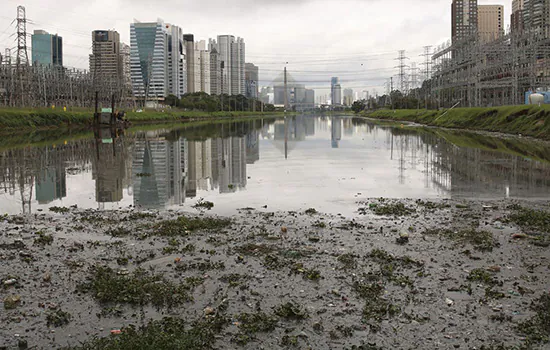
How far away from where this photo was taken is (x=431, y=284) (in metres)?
8.40

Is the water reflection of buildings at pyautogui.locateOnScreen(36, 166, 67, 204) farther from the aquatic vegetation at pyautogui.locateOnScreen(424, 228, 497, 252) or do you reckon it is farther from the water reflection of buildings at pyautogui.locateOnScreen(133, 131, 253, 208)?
the aquatic vegetation at pyautogui.locateOnScreen(424, 228, 497, 252)

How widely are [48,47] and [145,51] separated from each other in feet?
169

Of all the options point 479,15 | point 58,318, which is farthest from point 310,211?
point 479,15

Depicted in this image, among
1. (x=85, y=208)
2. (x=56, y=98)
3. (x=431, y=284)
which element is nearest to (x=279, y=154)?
(x=85, y=208)

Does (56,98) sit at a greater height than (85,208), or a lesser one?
greater

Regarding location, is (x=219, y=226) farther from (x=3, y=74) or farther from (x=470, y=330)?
(x=3, y=74)

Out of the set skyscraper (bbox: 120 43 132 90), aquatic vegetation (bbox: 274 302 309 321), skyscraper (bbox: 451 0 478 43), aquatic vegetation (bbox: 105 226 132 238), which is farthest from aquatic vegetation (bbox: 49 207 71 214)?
skyscraper (bbox: 451 0 478 43)

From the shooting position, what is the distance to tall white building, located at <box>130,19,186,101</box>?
154 metres

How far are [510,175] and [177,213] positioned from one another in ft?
45.2

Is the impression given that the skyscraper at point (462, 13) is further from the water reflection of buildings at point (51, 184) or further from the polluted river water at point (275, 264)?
the polluted river water at point (275, 264)

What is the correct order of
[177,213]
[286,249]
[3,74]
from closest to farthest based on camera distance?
[286,249] < [177,213] < [3,74]

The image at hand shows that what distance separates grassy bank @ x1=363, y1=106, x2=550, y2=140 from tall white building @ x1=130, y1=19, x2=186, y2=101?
96.2 metres

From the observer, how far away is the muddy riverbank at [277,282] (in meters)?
6.65

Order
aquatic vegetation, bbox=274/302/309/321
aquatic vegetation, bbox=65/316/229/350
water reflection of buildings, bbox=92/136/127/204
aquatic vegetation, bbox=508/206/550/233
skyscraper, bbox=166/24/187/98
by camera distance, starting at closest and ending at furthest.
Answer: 1. aquatic vegetation, bbox=65/316/229/350
2. aquatic vegetation, bbox=274/302/309/321
3. aquatic vegetation, bbox=508/206/550/233
4. water reflection of buildings, bbox=92/136/127/204
5. skyscraper, bbox=166/24/187/98
